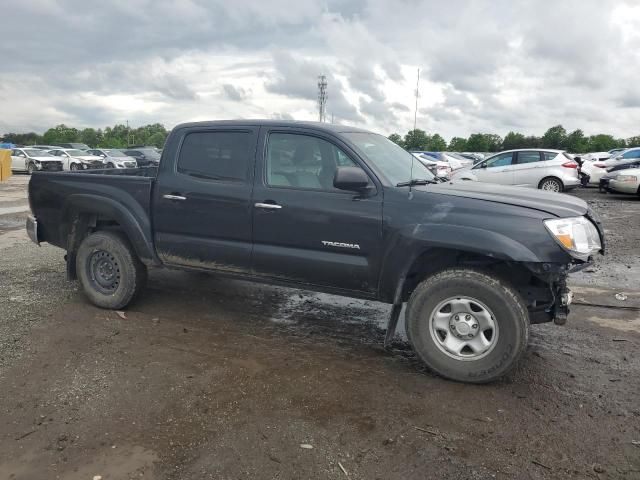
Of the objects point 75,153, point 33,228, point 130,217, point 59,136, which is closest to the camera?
point 130,217

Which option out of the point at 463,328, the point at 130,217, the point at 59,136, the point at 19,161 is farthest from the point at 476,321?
the point at 59,136

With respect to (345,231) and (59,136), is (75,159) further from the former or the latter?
(59,136)

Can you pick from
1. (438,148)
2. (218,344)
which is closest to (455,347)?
(218,344)

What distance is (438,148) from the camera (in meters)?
66.8

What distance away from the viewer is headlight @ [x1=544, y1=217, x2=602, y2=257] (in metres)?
3.69

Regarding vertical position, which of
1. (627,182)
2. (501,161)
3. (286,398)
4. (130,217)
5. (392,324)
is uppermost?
(501,161)

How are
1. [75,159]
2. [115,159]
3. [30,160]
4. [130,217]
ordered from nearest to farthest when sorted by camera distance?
[130,217] < [30,160] < [75,159] < [115,159]

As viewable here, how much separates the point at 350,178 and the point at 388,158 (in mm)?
838

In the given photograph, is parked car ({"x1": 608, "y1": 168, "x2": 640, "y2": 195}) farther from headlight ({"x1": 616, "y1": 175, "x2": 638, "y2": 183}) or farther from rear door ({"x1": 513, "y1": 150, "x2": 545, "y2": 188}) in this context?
rear door ({"x1": 513, "y1": 150, "x2": 545, "y2": 188})

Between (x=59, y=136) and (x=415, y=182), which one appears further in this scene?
(x=59, y=136)

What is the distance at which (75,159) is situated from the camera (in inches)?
1120

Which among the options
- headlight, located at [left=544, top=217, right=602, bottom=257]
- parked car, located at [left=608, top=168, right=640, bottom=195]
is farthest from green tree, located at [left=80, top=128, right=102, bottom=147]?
headlight, located at [left=544, top=217, right=602, bottom=257]

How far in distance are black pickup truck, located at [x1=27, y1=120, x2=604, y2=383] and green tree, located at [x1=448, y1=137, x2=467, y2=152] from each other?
218 ft

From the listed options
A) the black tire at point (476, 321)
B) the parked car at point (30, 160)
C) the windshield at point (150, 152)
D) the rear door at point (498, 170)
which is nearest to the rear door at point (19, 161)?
the parked car at point (30, 160)
